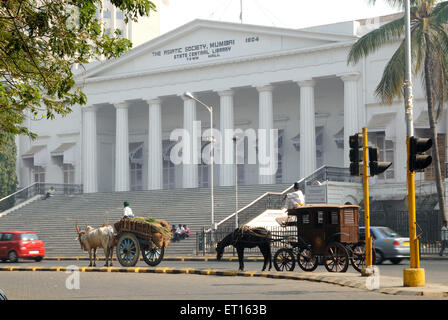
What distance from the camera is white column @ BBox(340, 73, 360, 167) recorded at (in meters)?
48.7

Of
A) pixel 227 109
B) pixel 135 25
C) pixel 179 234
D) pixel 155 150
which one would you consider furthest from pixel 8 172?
pixel 135 25

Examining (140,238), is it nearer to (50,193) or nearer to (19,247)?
(19,247)

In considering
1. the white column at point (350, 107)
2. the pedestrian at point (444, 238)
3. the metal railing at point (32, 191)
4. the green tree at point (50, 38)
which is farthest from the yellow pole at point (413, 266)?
the metal railing at point (32, 191)

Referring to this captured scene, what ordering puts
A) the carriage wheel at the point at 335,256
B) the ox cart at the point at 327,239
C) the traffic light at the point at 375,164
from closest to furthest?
the traffic light at the point at 375,164 → the carriage wheel at the point at 335,256 → the ox cart at the point at 327,239

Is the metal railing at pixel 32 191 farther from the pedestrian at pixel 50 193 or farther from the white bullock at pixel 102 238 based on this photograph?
the white bullock at pixel 102 238

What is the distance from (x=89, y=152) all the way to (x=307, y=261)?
4029 cm

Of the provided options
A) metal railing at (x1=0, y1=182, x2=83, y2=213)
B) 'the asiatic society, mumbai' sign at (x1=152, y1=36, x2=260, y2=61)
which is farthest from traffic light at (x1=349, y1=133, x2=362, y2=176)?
metal railing at (x1=0, y1=182, x2=83, y2=213)

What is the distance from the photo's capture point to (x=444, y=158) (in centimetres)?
4597

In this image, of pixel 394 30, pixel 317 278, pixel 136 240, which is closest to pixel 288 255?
pixel 317 278

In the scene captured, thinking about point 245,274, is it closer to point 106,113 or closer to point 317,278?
point 317,278

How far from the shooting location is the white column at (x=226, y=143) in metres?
53.0

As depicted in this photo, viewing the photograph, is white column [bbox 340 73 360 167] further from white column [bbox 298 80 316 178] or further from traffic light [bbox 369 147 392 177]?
traffic light [bbox 369 147 392 177]

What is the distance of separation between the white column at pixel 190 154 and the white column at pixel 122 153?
4813 millimetres
